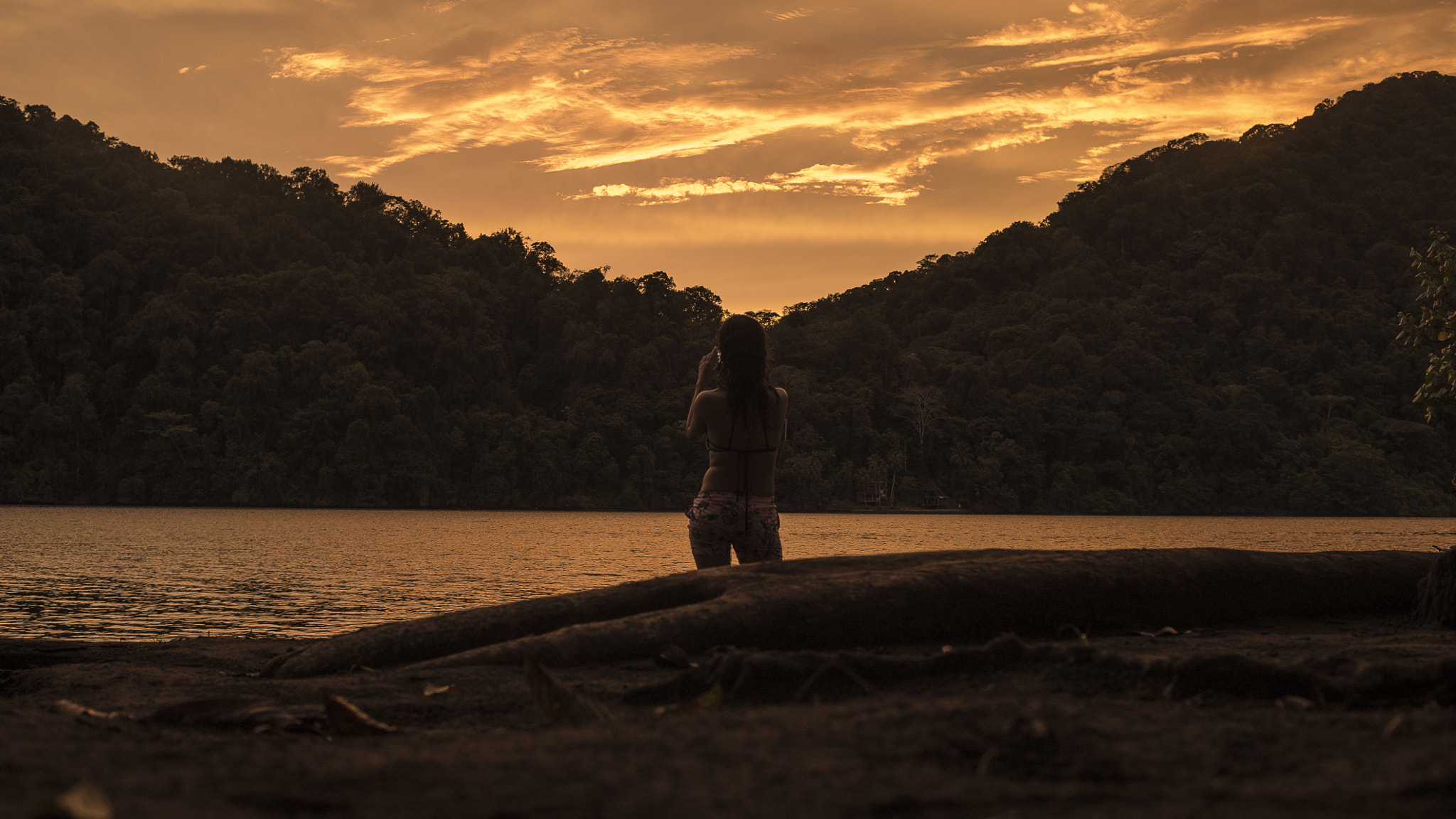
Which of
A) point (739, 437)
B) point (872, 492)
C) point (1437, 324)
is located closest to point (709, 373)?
point (739, 437)

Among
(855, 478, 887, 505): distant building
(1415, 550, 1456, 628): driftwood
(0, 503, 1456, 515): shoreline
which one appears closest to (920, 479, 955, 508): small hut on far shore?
(0, 503, 1456, 515): shoreline

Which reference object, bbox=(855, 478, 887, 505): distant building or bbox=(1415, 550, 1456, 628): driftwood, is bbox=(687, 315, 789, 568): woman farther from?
bbox=(855, 478, 887, 505): distant building

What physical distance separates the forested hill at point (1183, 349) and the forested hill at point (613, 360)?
348 millimetres

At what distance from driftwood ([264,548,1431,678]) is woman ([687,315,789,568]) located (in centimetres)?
44

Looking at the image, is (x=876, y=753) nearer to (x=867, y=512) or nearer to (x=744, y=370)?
(x=744, y=370)

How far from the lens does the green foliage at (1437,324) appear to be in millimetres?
11938

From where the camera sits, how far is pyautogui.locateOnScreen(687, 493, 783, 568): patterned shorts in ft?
20.3

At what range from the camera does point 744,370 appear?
608 cm

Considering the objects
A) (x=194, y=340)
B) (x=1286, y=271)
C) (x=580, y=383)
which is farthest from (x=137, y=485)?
(x=1286, y=271)

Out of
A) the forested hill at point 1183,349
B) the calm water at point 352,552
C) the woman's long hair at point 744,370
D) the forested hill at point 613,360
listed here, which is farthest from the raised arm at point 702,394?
the forested hill at point 1183,349

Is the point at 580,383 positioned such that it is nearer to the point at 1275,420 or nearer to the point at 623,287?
the point at 623,287

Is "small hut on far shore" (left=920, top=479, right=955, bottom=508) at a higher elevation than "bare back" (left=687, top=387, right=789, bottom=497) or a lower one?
lower

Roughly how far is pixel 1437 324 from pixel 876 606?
10889 millimetres

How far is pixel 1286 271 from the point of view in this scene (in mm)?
110812
